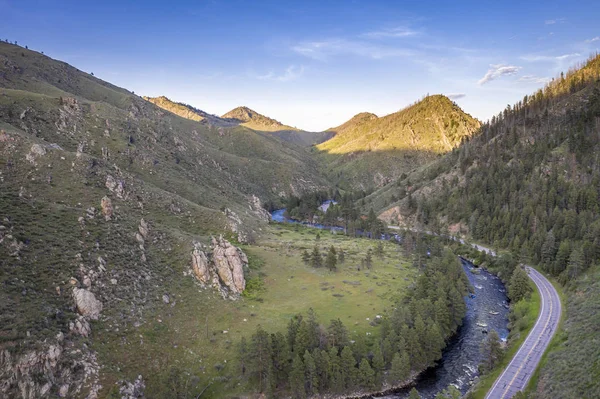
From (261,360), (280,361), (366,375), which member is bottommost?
(366,375)

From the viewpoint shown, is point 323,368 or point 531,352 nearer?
point 323,368

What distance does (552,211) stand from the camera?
136125mm

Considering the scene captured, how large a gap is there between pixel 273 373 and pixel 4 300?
137ft

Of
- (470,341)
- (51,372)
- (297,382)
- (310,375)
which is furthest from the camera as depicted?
(470,341)

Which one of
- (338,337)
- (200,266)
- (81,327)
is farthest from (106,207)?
(338,337)

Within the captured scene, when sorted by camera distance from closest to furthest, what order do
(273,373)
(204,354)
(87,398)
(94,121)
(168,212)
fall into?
1. (87,398)
2. (273,373)
3. (204,354)
4. (168,212)
5. (94,121)

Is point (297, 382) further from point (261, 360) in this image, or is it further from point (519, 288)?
point (519, 288)

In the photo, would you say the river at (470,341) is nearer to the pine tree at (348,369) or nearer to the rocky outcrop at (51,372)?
the pine tree at (348,369)

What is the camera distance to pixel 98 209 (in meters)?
83.3

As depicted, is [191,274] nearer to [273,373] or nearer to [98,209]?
[98,209]

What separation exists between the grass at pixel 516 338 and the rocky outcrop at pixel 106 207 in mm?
81261

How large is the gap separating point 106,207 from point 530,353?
93904mm

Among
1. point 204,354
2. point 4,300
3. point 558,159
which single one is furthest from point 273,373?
point 558,159

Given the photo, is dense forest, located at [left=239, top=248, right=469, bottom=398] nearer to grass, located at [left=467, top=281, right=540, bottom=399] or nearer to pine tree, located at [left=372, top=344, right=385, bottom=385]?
pine tree, located at [left=372, top=344, right=385, bottom=385]
